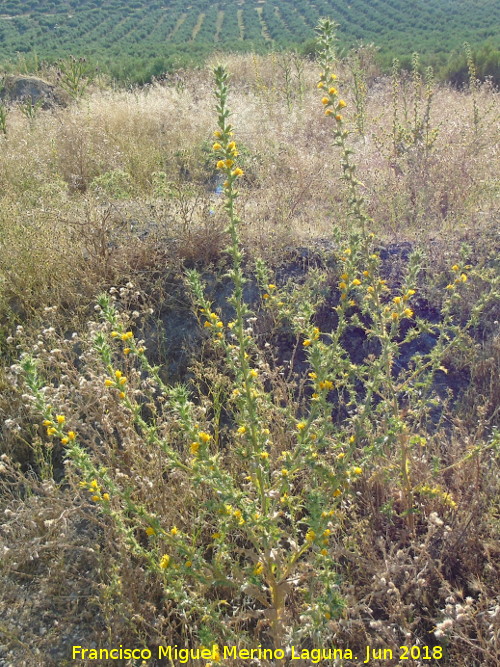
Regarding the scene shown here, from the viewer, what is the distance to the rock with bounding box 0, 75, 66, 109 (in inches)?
424

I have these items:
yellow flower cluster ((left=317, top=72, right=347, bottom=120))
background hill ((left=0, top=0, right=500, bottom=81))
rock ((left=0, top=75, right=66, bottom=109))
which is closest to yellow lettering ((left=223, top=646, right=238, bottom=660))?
yellow flower cluster ((left=317, top=72, right=347, bottom=120))

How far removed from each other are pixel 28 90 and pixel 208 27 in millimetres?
22185

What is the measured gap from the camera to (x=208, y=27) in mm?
29078

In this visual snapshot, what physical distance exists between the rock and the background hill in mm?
2477

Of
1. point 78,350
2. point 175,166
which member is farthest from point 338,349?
point 175,166

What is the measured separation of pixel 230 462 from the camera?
246cm

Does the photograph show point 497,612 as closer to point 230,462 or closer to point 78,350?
point 230,462

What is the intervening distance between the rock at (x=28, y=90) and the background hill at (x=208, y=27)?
97.5 inches

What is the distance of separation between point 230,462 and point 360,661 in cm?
102

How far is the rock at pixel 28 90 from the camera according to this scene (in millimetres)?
10766

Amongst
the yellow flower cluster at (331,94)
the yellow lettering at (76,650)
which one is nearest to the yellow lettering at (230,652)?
the yellow lettering at (76,650)

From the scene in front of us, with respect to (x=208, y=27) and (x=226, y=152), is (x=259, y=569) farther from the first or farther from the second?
(x=208, y=27)

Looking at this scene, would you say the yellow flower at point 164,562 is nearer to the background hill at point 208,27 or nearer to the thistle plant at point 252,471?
the thistle plant at point 252,471

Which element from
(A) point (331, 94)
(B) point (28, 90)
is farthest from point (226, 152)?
(B) point (28, 90)
